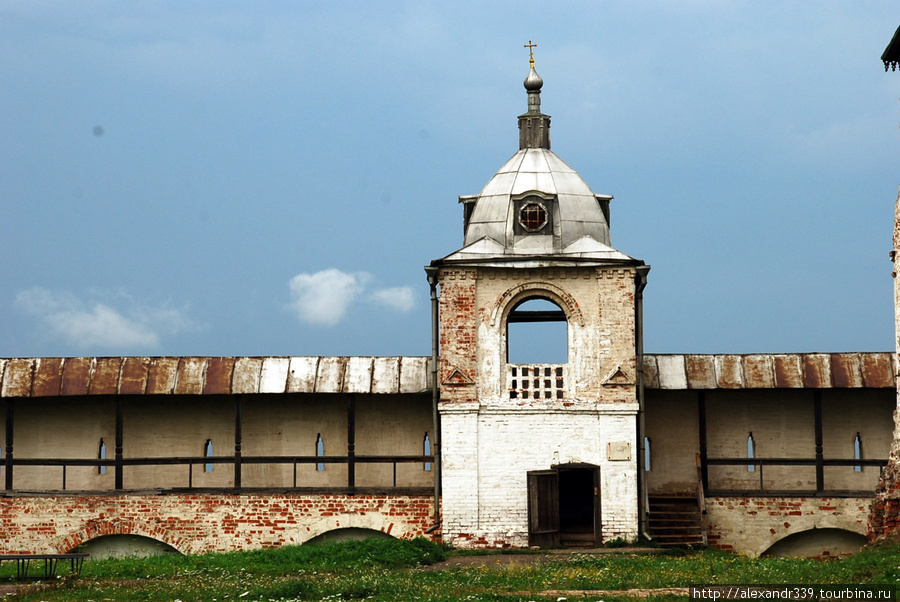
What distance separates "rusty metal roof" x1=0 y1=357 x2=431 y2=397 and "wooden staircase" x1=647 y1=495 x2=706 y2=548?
16.0ft

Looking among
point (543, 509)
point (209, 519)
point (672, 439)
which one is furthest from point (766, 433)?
point (209, 519)

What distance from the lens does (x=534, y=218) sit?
966 inches

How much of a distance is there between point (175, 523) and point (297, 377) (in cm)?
352

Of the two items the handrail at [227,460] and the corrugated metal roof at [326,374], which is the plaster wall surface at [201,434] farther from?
the corrugated metal roof at [326,374]

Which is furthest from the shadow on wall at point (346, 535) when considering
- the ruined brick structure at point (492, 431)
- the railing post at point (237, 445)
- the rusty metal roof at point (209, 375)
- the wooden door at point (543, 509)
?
the wooden door at point (543, 509)

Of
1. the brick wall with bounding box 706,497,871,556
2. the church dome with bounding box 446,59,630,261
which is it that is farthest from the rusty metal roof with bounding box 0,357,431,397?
the brick wall with bounding box 706,497,871,556

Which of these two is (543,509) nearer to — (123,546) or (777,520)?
(777,520)

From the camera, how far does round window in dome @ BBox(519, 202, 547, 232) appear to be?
24516 mm

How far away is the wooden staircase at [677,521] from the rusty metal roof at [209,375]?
16.0ft

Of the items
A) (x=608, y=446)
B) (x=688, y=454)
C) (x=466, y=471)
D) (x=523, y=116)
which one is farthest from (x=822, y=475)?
(x=523, y=116)

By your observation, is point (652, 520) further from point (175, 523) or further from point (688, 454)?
point (175, 523)

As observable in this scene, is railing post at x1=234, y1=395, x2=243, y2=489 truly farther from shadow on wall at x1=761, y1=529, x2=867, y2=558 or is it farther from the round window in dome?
shadow on wall at x1=761, y1=529, x2=867, y2=558

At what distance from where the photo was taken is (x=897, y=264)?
21.3 metres

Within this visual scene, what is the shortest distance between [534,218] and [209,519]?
26.9ft
